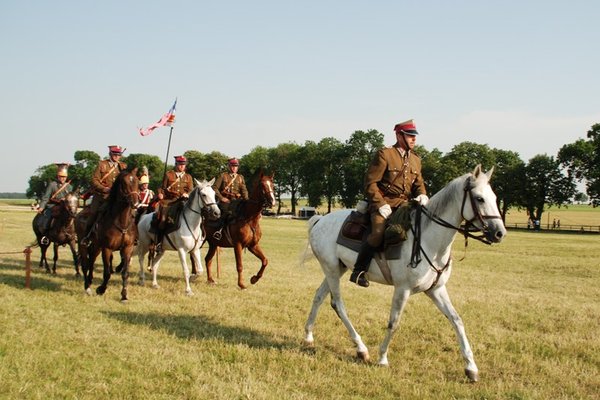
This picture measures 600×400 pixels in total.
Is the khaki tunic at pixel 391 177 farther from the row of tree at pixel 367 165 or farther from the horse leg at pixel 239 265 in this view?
the row of tree at pixel 367 165

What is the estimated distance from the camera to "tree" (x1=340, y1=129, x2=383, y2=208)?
9419 cm

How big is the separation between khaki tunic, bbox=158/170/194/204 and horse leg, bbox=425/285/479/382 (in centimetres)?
1031

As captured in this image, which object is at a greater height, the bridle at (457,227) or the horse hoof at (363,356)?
the bridle at (457,227)

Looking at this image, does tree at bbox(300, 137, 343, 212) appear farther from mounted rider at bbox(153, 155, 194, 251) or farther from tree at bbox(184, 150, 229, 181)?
mounted rider at bbox(153, 155, 194, 251)

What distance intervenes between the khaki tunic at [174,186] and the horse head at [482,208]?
10874 millimetres

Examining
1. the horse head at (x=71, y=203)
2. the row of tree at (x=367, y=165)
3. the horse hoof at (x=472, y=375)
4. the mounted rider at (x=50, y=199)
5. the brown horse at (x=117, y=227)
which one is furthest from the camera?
the row of tree at (x=367, y=165)

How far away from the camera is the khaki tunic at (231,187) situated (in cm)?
1744

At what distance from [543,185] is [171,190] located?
7655 cm

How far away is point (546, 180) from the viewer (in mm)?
80750

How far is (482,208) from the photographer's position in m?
7.32

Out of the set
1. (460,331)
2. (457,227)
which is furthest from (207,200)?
(460,331)

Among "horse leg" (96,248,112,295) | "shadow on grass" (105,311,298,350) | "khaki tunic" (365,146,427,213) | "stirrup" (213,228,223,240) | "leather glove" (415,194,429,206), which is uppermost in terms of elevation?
"khaki tunic" (365,146,427,213)

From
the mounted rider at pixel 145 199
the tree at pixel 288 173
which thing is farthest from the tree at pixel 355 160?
the mounted rider at pixel 145 199

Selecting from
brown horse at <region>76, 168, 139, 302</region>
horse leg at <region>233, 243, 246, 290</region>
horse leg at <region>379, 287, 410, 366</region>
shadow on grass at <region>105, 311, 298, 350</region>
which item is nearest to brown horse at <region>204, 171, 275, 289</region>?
horse leg at <region>233, 243, 246, 290</region>
